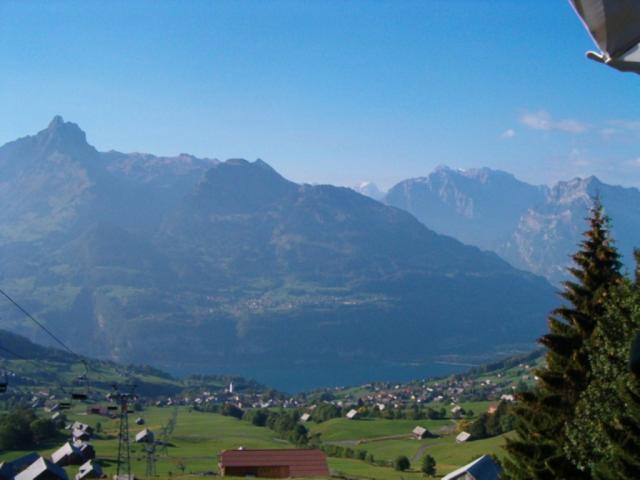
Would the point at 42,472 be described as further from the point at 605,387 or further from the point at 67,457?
the point at 605,387

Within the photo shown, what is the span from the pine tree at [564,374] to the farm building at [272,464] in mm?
26909

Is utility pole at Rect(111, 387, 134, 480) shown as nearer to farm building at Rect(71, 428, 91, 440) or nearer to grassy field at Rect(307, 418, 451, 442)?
farm building at Rect(71, 428, 91, 440)

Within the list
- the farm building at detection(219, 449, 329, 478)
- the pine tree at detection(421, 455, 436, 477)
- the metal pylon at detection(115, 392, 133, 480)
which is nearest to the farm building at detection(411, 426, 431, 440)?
the pine tree at detection(421, 455, 436, 477)

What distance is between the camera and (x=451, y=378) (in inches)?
7047

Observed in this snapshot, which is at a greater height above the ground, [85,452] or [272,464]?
[272,464]

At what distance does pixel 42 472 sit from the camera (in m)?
38.7

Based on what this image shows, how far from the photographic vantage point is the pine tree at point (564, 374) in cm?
1683

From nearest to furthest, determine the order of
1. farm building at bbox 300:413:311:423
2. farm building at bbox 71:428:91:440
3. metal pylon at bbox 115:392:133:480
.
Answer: metal pylon at bbox 115:392:133:480
farm building at bbox 71:428:91:440
farm building at bbox 300:413:311:423

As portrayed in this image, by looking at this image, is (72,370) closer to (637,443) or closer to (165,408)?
(165,408)

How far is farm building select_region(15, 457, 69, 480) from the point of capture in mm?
38219

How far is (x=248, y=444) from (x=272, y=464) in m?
35.0

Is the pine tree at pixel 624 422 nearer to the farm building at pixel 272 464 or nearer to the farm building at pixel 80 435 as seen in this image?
the farm building at pixel 272 464

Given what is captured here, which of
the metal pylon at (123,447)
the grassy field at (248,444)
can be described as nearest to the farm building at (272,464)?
the grassy field at (248,444)

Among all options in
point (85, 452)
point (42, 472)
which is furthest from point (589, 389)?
point (85, 452)
